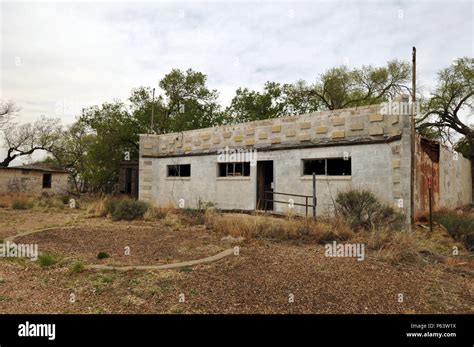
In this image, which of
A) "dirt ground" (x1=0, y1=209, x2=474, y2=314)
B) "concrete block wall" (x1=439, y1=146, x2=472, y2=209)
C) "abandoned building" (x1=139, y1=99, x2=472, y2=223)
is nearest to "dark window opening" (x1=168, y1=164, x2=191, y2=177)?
"abandoned building" (x1=139, y1=99, x2=472, y2=223)

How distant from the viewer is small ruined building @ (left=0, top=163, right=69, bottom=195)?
74.1ft

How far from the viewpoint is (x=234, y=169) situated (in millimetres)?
14242

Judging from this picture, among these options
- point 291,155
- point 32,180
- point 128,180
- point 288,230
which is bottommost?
point 288,230

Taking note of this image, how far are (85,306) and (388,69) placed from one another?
97.7 ft

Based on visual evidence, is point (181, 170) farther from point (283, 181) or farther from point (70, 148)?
point (70, 148)

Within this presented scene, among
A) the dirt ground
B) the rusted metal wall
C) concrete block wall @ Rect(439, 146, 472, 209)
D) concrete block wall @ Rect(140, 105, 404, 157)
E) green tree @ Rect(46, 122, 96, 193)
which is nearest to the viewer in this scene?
the dirt ground

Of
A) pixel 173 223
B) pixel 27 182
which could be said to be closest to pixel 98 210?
pixel 173 223

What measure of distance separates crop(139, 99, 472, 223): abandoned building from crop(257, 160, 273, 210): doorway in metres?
0.04

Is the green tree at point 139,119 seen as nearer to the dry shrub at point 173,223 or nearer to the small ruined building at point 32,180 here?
the small ruined building at point 32,180

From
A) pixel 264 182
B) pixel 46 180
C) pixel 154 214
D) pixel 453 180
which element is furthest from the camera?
pixel 46 180

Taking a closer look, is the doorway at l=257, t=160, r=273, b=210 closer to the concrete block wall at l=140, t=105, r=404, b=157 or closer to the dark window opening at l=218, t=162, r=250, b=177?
the dark window opening at l=218, t=162, r=250, b=177

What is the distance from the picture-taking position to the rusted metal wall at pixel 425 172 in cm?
1027

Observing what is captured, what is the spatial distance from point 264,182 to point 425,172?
6.12 meters

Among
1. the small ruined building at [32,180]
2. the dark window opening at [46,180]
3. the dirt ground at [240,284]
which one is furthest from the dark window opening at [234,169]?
the dark window opening at [46,180]
